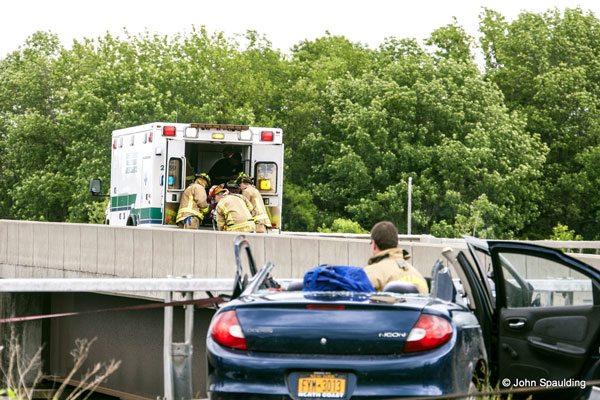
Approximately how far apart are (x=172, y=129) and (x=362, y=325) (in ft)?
49.0

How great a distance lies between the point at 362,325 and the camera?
5.57 meters

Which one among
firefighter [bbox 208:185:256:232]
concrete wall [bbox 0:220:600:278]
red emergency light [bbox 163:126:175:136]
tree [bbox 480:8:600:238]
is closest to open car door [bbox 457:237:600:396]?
concrete wall [bbox 0:220:600:278]

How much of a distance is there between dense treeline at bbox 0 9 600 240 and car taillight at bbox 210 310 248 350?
40590mm

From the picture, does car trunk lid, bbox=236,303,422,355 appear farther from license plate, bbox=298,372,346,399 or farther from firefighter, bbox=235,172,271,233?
firefighter, bbox=235,172,271,233

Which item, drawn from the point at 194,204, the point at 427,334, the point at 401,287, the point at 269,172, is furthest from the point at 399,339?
the point at 269,172

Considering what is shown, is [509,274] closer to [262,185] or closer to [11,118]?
[262,185]

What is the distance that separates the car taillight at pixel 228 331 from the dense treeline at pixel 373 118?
1598 inches

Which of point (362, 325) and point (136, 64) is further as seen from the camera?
point (136, 64)

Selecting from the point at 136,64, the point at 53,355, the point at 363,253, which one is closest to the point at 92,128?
the point at 136,64

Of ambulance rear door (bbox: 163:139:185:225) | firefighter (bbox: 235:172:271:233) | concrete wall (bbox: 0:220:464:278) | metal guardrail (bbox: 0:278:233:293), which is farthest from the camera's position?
ambulance rear door (bbox: 163:139:185:225)

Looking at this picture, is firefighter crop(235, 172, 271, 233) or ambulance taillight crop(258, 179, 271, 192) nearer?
firefighter crop(235, 172, 271, 233)

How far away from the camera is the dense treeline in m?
51.7

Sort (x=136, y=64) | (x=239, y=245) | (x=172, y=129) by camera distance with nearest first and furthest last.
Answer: (x=239, y=245), (x=172, y=129), (x=136, y=64)

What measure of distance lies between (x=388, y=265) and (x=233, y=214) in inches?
433
